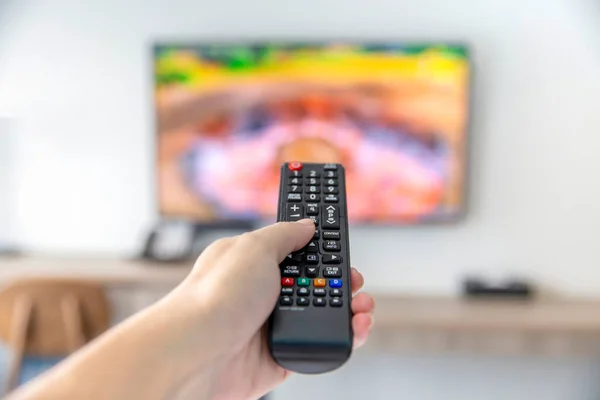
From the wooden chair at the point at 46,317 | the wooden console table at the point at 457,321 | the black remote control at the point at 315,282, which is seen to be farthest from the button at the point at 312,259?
the wooden chair at the point at 46,317

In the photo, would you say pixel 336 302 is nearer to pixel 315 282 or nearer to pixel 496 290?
pixel 315 282

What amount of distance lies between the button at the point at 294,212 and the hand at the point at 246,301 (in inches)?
1.1

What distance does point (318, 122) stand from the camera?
1.71 m

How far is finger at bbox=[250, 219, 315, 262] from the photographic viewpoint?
63cm

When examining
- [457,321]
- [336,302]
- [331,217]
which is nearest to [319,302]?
[336,302]

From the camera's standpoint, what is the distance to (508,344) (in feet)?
5.04

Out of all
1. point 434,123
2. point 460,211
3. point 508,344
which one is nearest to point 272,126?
point 434,123

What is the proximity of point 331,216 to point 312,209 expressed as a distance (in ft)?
0.08

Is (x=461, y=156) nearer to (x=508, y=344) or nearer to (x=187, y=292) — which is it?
(x=508, y=344)

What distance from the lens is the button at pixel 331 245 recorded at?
2.19 ft

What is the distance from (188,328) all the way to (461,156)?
1.32m

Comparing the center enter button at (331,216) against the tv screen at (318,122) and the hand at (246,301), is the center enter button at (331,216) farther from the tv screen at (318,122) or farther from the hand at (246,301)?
the tv screen at (318,122)

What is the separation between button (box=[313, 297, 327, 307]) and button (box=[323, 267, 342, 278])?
0.11ft

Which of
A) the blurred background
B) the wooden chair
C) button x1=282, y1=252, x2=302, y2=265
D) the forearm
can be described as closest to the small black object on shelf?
the blurred background
